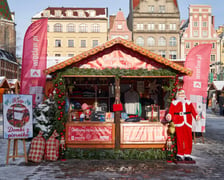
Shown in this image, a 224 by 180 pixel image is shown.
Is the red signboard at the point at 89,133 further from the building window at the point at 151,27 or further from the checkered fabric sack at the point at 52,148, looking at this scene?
the building window at the point at 151,27

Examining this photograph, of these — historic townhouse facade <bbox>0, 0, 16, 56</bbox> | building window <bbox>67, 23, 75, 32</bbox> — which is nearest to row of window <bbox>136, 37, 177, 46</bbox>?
building window <bbox>67, 23, 75, 32</bbox>

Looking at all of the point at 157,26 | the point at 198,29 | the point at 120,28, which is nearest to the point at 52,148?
the point at 120,28

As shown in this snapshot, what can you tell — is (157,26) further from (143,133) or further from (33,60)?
(143,133)

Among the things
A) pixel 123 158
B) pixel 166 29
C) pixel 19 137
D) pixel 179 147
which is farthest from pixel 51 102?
pixel 166 29

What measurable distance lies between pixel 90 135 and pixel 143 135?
1.64 m

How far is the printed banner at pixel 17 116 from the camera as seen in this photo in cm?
841

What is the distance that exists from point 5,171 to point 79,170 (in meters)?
1.89

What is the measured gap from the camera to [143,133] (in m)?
9.28

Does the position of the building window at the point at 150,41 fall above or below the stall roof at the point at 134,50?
above

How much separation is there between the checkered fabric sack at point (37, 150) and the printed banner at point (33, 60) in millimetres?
2683

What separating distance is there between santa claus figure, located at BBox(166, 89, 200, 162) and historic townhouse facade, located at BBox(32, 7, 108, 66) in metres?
39.0

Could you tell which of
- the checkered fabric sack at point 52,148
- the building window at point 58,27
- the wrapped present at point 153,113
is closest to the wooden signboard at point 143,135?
the wrapped present at point 153,113

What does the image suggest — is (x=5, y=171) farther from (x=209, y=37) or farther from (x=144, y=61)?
(x=209, y=37)

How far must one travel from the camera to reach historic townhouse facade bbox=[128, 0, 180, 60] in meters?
45.9
